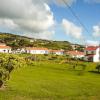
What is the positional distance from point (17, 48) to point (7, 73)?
127 metres

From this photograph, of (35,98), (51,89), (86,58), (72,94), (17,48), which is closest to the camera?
(35,98)

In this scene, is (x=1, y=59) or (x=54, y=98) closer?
(x=54, y=98)

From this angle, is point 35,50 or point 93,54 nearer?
point 93,54

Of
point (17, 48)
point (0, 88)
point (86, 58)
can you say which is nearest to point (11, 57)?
point (0, 88)

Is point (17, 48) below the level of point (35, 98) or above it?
above

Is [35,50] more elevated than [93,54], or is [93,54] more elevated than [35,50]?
[35,50]

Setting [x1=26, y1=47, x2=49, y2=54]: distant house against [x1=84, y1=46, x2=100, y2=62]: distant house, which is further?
[x1=26, y1=47, x2=49, y2=54]: distant house

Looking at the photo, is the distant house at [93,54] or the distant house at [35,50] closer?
the distant house at [93,54]

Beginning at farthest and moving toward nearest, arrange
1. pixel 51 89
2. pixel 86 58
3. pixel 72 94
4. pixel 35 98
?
→ pixel 86 58, pixel 51 89, pixel 72 94, pixel 35 98

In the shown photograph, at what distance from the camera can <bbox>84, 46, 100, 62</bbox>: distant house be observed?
4724 inches

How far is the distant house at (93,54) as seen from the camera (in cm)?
12000

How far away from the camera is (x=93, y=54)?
12481cm

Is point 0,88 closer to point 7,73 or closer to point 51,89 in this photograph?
point 7,73

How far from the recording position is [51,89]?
32156 millimetres
